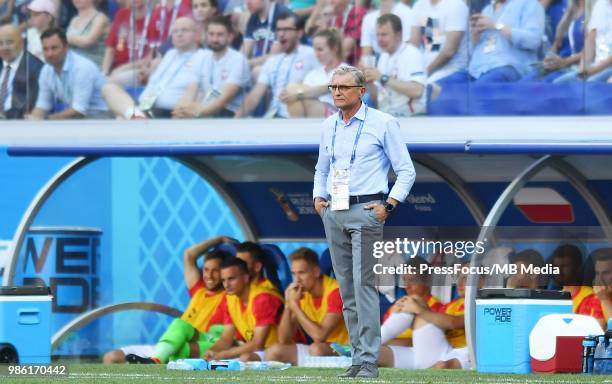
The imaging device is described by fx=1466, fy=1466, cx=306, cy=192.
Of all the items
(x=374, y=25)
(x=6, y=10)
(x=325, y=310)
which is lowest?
(x=325, y=310)

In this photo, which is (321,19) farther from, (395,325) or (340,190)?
(340,190)

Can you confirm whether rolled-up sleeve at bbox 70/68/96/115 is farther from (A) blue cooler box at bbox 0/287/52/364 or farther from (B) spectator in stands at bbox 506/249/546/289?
(B) spectator in stands at bbox 506/249/546/289

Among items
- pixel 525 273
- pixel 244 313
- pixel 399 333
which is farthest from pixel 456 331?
pixel 244 313

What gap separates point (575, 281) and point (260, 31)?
3488 mm

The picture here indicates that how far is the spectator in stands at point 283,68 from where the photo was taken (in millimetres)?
10906

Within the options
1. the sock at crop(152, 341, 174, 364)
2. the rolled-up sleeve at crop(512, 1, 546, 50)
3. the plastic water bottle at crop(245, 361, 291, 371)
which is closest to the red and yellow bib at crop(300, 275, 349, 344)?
the plastic water bottle at crop(245, 361, 291, 371)

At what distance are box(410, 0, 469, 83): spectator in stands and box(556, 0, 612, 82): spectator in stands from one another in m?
0.87

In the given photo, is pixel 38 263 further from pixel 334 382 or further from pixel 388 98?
pixel 334 382

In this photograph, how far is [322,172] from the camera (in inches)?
285

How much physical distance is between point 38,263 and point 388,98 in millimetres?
3289

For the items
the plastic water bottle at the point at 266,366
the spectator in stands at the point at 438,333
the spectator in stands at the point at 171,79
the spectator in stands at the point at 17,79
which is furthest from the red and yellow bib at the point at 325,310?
the spectator in stands at the point at 17,79

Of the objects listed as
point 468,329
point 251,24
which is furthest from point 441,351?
point 251,24

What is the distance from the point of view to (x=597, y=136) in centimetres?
965

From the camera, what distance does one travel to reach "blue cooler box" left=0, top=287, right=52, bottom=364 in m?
8.39
